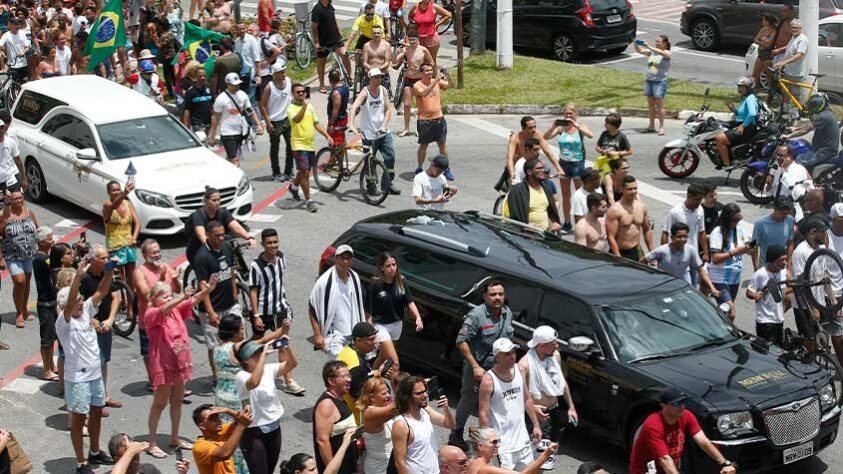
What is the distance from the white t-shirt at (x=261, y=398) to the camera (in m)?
10.9

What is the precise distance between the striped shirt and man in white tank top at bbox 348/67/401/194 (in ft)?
20.8

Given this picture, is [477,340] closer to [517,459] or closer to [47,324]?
[517,459]

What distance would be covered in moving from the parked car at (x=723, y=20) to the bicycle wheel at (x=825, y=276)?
15.5m

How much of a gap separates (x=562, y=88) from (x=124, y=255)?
42.0 ft

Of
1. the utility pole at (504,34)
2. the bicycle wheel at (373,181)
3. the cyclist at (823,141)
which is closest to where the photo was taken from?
the cyclist at (823,141)

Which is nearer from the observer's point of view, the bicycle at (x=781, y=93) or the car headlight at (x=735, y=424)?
the car headlight at (x=735, y=424)

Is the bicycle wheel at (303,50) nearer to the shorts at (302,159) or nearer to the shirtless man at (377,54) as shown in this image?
the shirtless man at (377,54)

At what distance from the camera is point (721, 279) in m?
15.3

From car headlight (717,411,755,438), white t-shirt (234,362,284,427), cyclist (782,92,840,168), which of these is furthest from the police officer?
cyclist (782,92,840,168)

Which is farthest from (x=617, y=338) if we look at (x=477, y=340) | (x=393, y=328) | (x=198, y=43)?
(x=198, y=43)

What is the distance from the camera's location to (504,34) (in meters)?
→ 28.1

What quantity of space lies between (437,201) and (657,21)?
18.9 m

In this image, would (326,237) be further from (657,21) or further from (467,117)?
(657,21)

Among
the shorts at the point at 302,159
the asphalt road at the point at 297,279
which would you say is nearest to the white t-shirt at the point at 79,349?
the asphalt road at the point at 297,279
